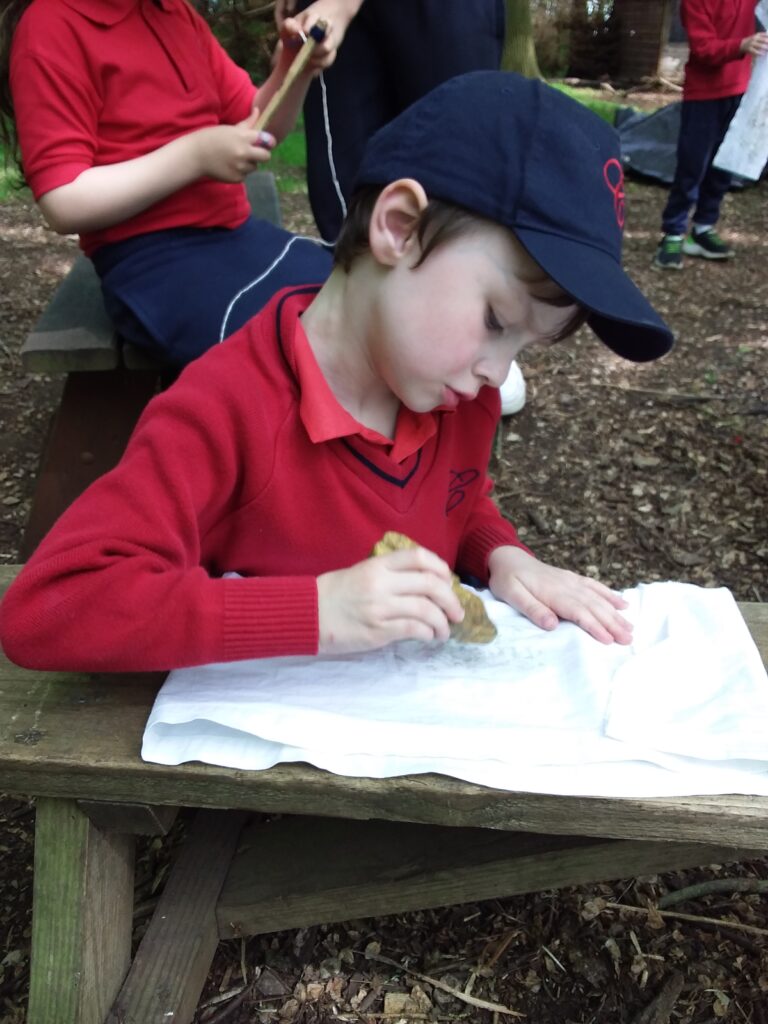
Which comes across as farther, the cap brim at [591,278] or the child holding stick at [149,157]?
the child holding stick at [149,157]

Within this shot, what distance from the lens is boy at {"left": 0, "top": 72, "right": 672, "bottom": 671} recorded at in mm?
979

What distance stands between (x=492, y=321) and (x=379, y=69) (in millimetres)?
1663

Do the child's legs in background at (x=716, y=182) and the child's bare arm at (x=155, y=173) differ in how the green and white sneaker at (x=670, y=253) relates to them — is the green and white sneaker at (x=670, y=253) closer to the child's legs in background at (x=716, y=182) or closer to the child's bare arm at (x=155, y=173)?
the child's legs in background at (x=716, y=182)

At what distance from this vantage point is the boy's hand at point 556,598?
130cm

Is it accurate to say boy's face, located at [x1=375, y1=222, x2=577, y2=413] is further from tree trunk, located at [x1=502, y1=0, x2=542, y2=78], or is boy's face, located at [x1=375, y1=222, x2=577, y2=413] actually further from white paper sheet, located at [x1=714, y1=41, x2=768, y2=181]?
tree trunk, located at [x1=502, y1=0, x2=542, y2=78]

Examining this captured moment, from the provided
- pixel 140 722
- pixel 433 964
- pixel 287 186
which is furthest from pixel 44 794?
pixel 287 186

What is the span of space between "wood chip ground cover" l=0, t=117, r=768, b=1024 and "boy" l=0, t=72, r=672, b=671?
79cm

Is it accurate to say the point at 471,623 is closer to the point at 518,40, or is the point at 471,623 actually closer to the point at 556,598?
the point at 556,598

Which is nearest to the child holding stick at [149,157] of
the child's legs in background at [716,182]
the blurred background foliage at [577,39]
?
the child's legs in background at [716,182]

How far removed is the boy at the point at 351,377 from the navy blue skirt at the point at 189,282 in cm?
67

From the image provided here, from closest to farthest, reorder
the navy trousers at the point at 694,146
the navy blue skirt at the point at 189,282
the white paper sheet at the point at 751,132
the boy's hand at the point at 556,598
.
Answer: the boy's hand at the point at 556,598
the navy blue skirt at the point at 189,282
the white paper sheet at the point at 751,132
the navy trousers at the point at 694,146

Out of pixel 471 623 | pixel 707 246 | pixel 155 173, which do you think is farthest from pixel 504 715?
pixel 707 246

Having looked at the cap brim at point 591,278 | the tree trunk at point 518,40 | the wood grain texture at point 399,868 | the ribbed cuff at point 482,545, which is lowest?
the tree trunk at point 518,40

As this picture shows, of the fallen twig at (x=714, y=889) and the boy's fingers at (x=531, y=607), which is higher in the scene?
the boy's fingers at (x=531, y=607)
